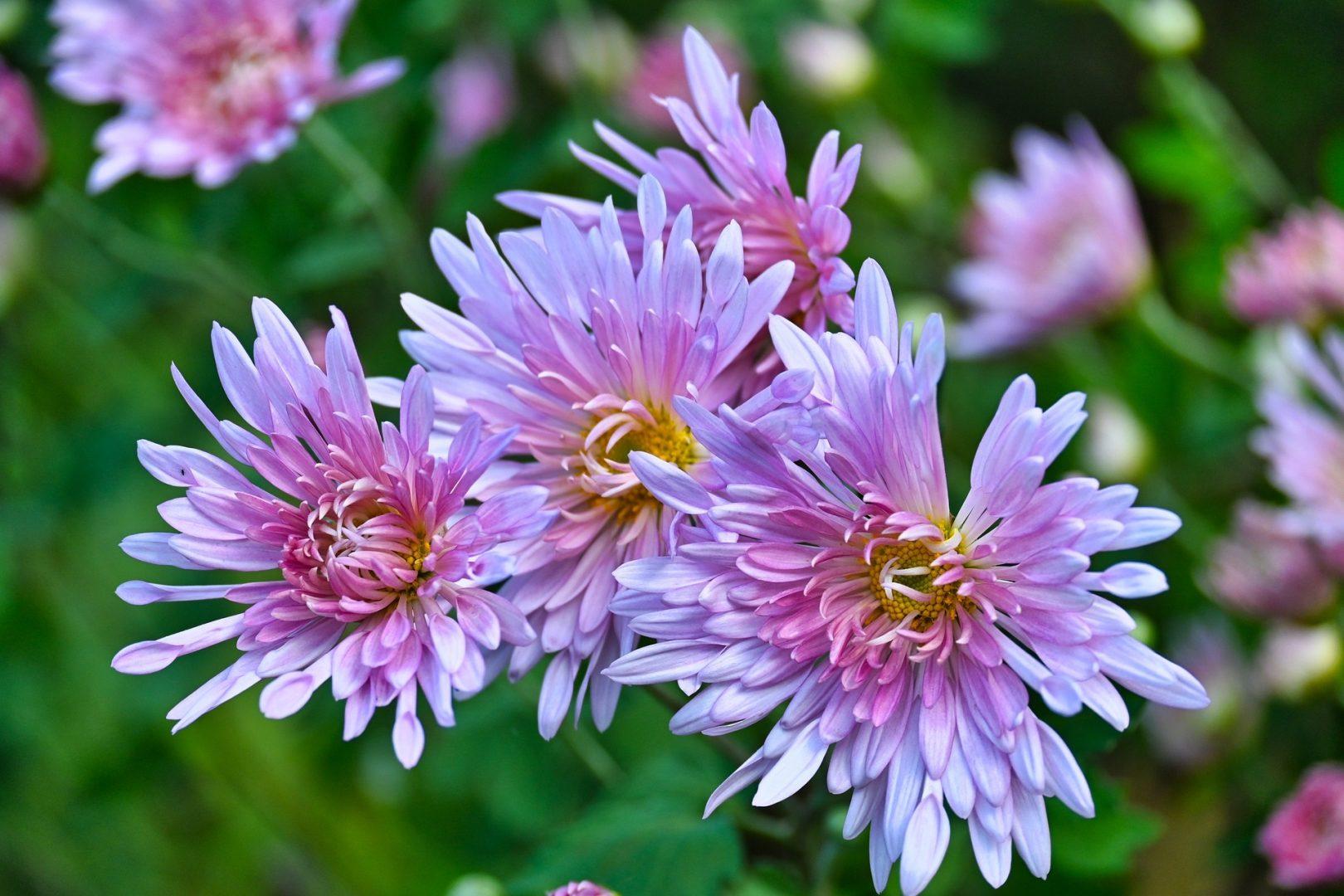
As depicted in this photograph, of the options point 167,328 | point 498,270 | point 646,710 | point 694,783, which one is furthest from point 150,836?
point 498,270

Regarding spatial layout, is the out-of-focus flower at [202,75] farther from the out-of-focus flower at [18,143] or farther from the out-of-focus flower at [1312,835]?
the out-of-focus flower at [1312,835]

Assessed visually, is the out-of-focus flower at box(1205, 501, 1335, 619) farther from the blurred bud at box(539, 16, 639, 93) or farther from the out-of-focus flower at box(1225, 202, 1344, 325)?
the blurred bud at box(539, 16, 639, 93)

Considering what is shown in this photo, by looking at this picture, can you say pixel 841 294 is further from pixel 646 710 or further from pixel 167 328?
pixel 167 328

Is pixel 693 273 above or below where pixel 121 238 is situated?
above

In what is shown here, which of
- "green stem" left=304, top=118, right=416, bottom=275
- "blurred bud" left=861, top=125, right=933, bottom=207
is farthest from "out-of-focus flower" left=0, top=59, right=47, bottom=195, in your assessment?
"blurred bud" left=861, top=125, right=933, bottom=207

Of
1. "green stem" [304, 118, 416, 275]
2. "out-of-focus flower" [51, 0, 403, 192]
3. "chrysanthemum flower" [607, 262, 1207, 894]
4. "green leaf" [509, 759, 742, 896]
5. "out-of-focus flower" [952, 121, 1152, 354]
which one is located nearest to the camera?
"chrysanthemum flower" [607, 262, 1207, 894]

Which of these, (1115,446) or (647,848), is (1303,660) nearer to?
(1115,446)

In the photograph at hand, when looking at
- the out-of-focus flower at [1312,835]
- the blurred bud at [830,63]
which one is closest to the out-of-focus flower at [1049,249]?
the blurred bud at [830,63]

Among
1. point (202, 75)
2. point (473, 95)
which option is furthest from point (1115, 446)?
point (473, 95)
